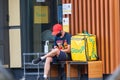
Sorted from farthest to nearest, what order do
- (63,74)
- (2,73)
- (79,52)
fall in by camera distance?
(63,74), (79,52), (2,73)

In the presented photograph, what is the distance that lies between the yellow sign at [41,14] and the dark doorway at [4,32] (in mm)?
927

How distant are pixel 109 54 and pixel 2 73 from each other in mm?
6918

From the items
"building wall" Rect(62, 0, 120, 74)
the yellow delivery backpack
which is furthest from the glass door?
the yellow delivery backpack

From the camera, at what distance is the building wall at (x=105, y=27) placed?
8.57m

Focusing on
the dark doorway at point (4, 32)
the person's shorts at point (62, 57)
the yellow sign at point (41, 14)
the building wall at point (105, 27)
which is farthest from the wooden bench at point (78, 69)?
the dark doorway at point (4, 32)

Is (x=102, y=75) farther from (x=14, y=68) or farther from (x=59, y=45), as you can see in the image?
(x=14, y=68)

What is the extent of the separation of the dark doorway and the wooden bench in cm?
197

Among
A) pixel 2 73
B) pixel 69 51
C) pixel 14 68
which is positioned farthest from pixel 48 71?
pixel 2 73

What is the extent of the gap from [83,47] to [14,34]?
2.65 metres

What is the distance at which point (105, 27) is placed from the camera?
28.5 ft

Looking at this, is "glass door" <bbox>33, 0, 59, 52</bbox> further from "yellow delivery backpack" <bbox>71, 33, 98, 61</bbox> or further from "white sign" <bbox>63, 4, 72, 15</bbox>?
"yellow delivery backpack" <bbox>71, 33, 98, 61</bbox>

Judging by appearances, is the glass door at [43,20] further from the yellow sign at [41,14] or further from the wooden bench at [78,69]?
the wooden bench at [78,69]

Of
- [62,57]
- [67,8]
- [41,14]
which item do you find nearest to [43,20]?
[41,14]

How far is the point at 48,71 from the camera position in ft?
27.7
